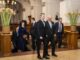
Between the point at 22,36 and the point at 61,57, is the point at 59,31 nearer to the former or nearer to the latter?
the point at 22,36

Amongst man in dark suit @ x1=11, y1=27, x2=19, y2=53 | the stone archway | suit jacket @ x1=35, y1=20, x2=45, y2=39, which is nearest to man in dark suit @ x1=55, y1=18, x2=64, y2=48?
man in dark suit @ x1=11, y1=27, x2=19, y2=53

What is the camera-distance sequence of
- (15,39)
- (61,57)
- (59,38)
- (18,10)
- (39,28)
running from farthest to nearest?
(18,10), (59,38), (15,39), (61,57), (39,28)

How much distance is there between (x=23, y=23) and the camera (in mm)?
11609

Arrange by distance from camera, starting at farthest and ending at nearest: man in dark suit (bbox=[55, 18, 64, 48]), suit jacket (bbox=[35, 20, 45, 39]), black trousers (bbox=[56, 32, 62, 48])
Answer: black trousers (bbox=[56, 32, 62, 48]) < man in dark suit (bbox=[55, 18, 64, 48]) < suit jacket (bbox=[35, 20, 45, 39])

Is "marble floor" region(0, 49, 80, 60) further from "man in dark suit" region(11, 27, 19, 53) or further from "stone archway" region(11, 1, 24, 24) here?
"stone archway" region(11, 1, 24, 24)

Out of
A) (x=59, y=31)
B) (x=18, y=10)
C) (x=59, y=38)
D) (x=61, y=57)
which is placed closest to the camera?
(x=61, y=57)

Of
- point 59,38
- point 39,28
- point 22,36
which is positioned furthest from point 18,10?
point 39,28

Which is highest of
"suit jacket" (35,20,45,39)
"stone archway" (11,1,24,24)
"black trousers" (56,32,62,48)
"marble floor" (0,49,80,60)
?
"stone archway" (11,1,24,24)

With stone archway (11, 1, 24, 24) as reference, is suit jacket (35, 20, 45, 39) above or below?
below

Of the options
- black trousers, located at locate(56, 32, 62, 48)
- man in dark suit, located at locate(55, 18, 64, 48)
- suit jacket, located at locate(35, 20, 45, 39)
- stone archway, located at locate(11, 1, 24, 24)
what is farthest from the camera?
stone archway, located at locate(11, 1, 24, 24)

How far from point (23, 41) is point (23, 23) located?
956 millimetres

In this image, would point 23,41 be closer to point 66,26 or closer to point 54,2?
point 66,26

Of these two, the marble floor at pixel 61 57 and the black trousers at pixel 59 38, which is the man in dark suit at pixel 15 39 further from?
the black trousers at pixel 59 38

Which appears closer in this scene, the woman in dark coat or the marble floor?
the marble floor
